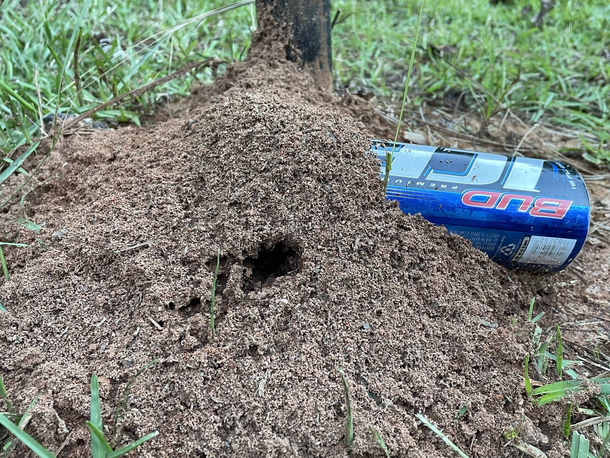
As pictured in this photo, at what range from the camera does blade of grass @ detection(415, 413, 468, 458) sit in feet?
3.06

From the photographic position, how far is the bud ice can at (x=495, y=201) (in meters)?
1.25

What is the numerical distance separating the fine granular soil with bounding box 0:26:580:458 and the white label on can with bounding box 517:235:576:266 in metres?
0.08

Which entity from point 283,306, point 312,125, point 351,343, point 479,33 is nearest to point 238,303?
point 283,306

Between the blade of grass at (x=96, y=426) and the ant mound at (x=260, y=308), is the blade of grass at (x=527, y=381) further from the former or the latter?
the blade of grass at (x=96, y=426)

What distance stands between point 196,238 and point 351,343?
17.4 inches

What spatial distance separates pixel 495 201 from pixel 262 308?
2.25ft

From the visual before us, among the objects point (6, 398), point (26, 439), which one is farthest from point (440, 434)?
point (6, 398)

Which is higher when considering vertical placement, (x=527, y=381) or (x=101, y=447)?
(x=101, y=447)

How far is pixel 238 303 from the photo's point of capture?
1.07 meters

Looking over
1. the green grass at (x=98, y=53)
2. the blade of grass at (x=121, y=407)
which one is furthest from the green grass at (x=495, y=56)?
the blade of grass at (x=121, y=407)

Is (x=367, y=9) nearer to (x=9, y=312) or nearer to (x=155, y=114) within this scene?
(x=155, y=114)

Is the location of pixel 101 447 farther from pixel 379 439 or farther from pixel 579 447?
pixel 579 447

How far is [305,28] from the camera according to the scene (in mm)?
1522

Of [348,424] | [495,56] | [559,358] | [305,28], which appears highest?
[305,28]
